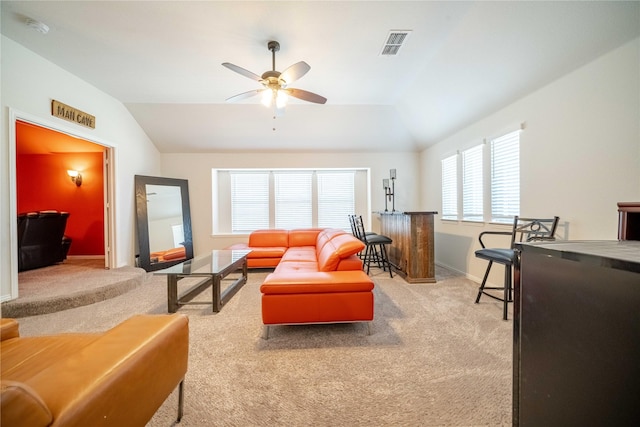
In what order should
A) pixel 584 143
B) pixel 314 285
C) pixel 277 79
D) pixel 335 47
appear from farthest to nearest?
1. pixel 335 47
2. pixel 277 79
3. pixel 584 143
4. pixel 314 285

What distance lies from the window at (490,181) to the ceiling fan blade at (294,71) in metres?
2.65

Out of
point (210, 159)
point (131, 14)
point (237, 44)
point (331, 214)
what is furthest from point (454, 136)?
point (210, 159)

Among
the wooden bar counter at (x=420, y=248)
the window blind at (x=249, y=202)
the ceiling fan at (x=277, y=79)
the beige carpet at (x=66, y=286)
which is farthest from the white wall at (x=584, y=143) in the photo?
the beige carpet at (x=66, y=286)

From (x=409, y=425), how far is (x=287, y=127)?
451 cm

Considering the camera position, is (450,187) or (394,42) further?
(450,187)

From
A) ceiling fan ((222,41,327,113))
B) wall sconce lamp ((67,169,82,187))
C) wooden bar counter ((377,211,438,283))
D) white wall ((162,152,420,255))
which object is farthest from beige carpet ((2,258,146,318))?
wooden bar counter ((377,211,438,283))

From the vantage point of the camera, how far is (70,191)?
4766 millimetres

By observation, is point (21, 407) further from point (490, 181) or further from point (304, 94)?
point (490, 181)

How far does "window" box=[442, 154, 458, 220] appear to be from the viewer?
4.04m

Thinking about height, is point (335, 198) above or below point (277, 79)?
below

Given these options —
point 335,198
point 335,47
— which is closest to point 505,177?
point 335,47

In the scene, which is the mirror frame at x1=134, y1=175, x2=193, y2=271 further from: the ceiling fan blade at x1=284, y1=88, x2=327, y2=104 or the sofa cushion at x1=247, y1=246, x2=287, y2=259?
the ceiling fan blade at x1=284, y1=88, x2=327, y2=104

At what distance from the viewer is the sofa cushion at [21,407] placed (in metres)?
0.48

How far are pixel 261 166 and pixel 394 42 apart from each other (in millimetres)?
3546
